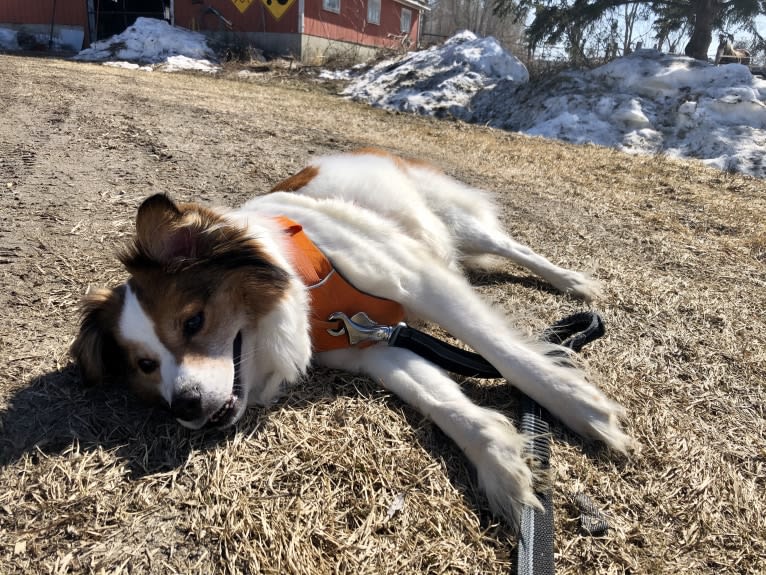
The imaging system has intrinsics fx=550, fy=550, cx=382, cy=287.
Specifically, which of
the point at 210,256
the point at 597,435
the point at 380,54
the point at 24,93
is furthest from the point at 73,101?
the point at 380,54

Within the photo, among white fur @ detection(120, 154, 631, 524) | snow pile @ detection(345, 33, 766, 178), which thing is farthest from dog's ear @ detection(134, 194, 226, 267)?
snow pile @ detection(345, 33, 766, 178)

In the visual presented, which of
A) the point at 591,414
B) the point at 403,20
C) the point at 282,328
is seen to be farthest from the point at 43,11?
the point at 591,414

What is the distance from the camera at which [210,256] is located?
2.38 metres

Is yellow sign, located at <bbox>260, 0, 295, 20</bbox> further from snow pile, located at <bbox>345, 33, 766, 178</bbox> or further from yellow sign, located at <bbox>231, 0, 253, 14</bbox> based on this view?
snow pile, located at <bbox>345, 33, 766, 178</bbox>

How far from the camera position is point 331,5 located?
76.3 ft

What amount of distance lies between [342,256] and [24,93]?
7804 millimetres

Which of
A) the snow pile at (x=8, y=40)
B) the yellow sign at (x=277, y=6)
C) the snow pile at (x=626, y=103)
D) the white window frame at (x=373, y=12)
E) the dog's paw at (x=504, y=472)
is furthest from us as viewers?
the white window frame at (x=373, y=12)

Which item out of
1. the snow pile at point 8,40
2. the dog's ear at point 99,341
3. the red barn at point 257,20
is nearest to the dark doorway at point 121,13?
the red barn at point 257,20

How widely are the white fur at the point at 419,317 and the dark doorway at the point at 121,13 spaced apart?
2637cm

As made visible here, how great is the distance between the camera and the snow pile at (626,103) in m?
9.67

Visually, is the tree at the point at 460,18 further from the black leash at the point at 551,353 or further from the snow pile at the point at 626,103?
the black leash at the point at 551,353

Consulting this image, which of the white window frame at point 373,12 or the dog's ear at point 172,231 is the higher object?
the white window frame at point 373,12

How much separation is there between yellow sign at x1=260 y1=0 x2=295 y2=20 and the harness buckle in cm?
2221

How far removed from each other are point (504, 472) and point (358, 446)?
57 centimetres
